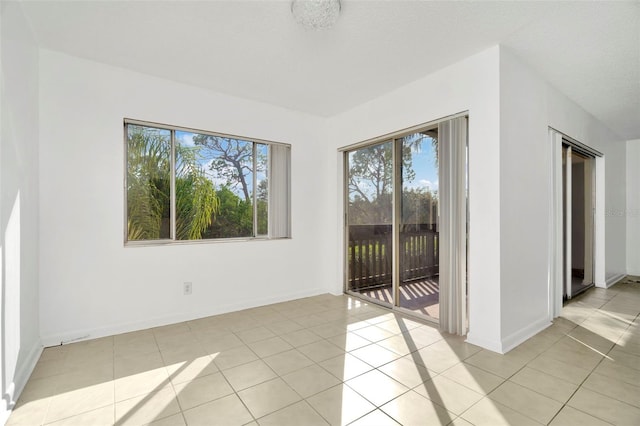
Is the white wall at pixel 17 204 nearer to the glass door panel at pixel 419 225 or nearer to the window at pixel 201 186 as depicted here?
the window at pixel 201 186

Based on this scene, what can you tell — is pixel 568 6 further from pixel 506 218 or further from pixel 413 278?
pixel 413 278

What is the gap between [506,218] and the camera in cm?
264

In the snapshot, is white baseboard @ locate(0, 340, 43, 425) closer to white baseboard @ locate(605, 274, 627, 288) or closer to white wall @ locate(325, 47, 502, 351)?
white wall @ locate(325, 47, 502, 351)

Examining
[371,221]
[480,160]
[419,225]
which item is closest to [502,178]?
[480,160]

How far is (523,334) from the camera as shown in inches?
110

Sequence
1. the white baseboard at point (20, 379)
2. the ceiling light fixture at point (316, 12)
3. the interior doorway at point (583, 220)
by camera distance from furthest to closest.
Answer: the interior doorway at point (583, 220), the ceiling light fixture at point (316, 12), the white baseboard at point (20, 379)

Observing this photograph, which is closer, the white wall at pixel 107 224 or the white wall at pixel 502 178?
the white wall at pixel 502 178

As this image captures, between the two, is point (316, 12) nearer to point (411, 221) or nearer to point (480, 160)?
point (480, 160)

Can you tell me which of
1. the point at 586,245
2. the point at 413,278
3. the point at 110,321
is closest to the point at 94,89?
the point at 110,321

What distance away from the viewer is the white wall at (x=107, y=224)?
271 cm

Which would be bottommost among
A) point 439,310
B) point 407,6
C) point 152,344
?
point 152,344

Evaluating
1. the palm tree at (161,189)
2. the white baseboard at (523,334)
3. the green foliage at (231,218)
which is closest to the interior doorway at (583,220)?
the white baseboard at (523,334)

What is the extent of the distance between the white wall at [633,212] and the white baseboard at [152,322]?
6.30 m

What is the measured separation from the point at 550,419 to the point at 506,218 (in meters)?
1.50
